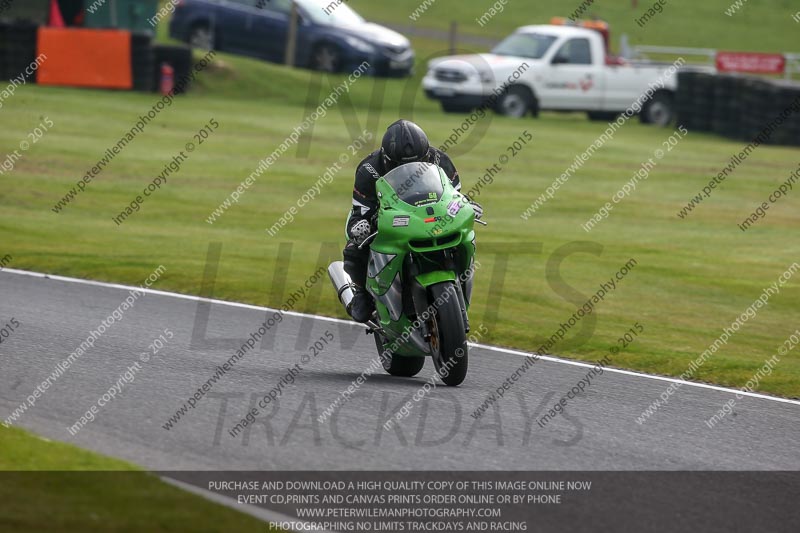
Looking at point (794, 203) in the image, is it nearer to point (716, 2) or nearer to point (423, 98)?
point (423, 98)

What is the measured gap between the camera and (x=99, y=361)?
9234 millimetres

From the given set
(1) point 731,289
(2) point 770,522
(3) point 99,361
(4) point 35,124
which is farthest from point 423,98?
(2) point 770,522

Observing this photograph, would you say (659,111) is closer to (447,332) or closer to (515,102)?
(515,102)

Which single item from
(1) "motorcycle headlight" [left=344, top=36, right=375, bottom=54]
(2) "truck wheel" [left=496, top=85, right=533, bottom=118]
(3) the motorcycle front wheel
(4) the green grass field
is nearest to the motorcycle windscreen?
(3) the motorcycle front wheel

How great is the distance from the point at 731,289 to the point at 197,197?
28.7 ft

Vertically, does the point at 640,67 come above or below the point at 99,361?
below

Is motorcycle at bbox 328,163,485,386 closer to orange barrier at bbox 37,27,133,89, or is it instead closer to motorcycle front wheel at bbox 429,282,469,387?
motorcycle front wheel at bbox 429,282,469,387

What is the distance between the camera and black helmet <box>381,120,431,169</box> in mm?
8844

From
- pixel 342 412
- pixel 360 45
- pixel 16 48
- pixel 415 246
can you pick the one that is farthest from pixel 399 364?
pixel 360 45

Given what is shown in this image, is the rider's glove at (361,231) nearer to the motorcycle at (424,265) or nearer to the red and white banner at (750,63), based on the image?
the motorcycle at (424,265)

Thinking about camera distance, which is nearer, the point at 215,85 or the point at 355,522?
the point at 355,522

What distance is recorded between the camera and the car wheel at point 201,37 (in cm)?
3262

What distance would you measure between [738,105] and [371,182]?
851 inches

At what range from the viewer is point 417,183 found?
8.70 metres
